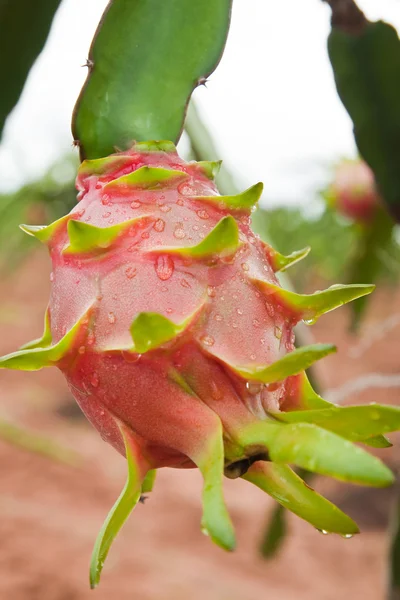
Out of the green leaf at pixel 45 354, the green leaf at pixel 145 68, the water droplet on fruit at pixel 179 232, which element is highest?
the green leaf at pixel 145 68

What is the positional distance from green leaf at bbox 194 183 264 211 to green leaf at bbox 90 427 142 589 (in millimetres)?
138

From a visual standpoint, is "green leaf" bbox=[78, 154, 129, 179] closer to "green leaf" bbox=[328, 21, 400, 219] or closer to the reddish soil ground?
"green leaf" bbox=[328, 21, 400, 219]

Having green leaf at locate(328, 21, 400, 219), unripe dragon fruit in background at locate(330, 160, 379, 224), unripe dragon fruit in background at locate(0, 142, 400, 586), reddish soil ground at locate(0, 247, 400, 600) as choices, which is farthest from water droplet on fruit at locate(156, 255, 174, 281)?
unripe dragon fruit in background at locate(330, 160, 379, 224)

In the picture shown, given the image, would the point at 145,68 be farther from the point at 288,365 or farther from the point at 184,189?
the point at 288,365

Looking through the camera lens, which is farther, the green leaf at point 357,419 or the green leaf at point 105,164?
the green leaf at point 105,164

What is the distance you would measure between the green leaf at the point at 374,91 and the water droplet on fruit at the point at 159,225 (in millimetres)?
492

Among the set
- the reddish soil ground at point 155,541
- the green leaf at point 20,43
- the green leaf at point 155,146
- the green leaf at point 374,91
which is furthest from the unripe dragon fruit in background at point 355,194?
the green leaf at point 155,146

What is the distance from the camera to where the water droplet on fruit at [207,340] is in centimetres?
32

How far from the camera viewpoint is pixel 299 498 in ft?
1.01

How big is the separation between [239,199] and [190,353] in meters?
0.10

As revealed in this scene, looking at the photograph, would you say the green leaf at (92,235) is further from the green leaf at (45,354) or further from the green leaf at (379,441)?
the green leaf at (379,441)

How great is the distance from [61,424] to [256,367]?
3.23m

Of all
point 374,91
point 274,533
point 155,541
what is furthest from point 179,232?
point 155,541

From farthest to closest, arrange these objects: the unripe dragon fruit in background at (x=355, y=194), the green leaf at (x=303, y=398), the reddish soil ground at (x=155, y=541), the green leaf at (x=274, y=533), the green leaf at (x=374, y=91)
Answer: the unripe dragon fruit in background at (x=355, y=194) < the reddish soil ground at (x=155, y=541) < the green leaf at (x=274, y=533) < the green leaf at (x=374, y=91) < the green leaf at (x=303, y=398)
